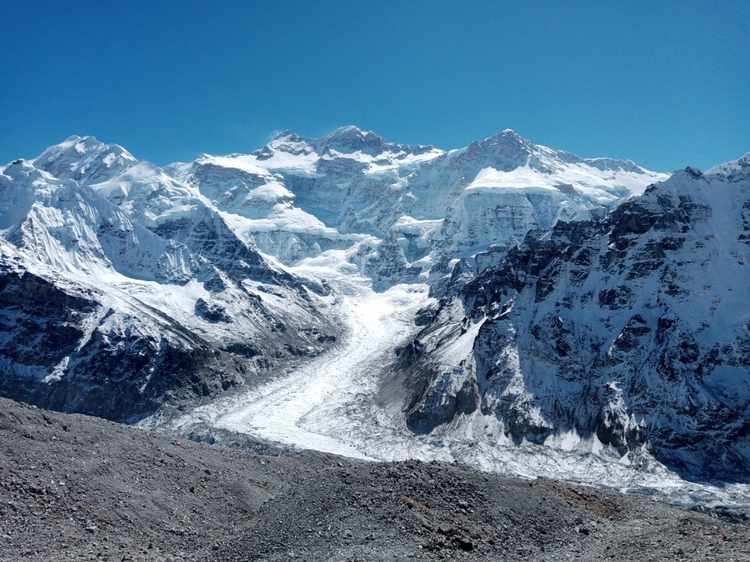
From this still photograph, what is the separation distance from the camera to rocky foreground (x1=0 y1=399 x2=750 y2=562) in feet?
123

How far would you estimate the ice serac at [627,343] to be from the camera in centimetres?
9794

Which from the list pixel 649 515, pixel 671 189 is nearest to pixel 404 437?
pixel 649 515

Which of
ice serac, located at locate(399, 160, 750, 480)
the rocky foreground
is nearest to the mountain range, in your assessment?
ice serac, located at locate(399, 160, 750, 480)

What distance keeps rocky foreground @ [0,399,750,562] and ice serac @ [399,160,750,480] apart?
160 ft

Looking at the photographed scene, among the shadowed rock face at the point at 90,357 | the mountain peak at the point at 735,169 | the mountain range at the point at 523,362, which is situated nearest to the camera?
the mountain range at the point at 523,362

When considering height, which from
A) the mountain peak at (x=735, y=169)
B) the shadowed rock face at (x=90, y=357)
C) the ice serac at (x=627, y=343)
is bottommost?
the shadowed rock face at (x=90, y=357)

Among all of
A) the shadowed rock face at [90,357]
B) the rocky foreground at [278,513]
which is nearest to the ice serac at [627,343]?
the rocky foreground at [278,513]

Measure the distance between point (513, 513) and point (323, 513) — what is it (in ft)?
44.6

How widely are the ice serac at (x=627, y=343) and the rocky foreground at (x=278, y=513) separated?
4889 centimetres

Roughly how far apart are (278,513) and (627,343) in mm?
88260

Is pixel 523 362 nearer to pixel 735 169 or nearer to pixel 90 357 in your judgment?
pixel 735 169

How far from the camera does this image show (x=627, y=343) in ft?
376

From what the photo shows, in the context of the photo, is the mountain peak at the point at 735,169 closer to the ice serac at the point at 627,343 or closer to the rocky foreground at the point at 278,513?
the ice serac at the point at 627,343

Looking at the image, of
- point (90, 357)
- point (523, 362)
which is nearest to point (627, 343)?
point (523, 362)
